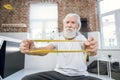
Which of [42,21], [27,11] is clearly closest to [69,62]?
[42,21]

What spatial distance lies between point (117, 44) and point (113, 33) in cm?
42

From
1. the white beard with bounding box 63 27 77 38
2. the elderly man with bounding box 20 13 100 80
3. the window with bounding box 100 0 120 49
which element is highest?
the window with bounding box 100 0 120 49

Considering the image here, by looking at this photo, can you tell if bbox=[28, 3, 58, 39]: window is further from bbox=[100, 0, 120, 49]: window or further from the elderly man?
the elderly man

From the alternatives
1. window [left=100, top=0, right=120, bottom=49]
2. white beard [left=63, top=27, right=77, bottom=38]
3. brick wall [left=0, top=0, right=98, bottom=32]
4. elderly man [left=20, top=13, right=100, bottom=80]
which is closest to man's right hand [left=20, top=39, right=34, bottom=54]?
elderly man [left=20, top=13, right=100, bottom=80]

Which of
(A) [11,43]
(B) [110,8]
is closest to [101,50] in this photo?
(B) [110,8]

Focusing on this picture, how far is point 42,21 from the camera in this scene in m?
6.02

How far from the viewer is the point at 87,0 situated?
6020mm

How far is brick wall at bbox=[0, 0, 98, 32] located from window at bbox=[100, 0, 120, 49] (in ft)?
1.16

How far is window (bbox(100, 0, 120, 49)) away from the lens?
519 cm

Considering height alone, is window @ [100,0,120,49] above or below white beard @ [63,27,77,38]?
above

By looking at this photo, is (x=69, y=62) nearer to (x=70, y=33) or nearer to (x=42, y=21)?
(x=70, y=33)

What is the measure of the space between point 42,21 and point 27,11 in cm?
67

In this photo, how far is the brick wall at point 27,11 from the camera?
A: 233 inches

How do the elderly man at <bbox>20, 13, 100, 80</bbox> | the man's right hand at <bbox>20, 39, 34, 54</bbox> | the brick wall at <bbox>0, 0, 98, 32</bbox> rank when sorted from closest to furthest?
the man's right hand at <bbox>20, 39, 34, 54</bbox>, the elderly man at <bbox>20, 13, 100, 80</bbox>, the brick wall at <bbox>0, 0, 98, 32</bbox>
